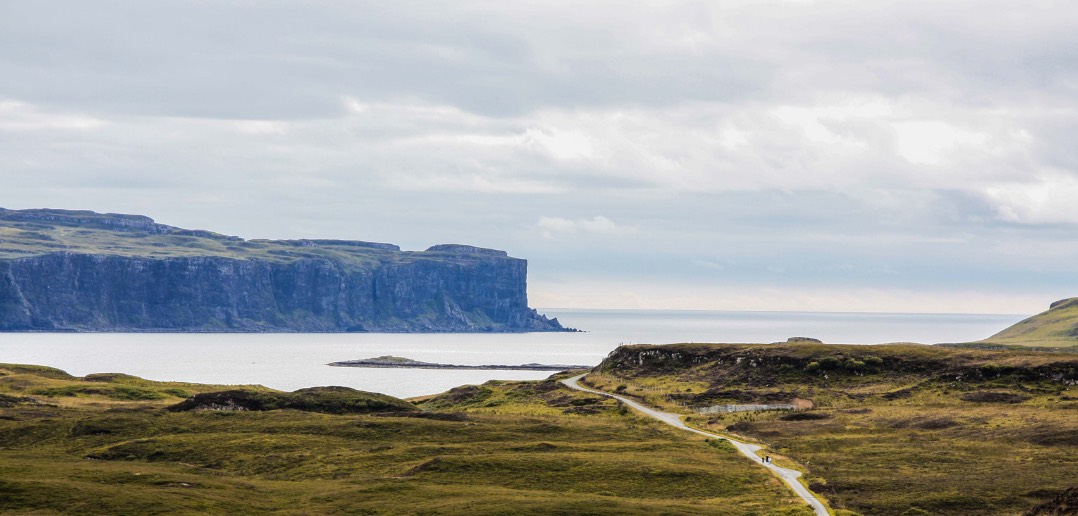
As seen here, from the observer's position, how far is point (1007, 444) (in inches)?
4572

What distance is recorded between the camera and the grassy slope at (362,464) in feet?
277

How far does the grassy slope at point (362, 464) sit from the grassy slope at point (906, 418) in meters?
10.4

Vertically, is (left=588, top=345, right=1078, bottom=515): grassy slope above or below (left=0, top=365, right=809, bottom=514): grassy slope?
above

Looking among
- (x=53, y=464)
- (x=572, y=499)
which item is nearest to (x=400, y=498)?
(x=572, y=499)

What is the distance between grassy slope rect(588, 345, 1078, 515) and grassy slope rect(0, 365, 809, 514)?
34.2 feet

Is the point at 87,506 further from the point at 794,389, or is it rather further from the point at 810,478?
the point at 794,389

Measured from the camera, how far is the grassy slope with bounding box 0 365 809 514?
8450 centimetres

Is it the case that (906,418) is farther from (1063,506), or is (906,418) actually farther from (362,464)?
(1063,506)

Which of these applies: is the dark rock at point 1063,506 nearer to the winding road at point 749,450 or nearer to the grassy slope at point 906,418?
the grassy slope at point 906,418

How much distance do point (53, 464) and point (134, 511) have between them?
87.7 ft

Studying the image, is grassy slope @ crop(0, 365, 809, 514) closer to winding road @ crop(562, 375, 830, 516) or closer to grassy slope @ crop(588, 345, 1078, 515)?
winding road @ crop(562, 375, 830, 516)

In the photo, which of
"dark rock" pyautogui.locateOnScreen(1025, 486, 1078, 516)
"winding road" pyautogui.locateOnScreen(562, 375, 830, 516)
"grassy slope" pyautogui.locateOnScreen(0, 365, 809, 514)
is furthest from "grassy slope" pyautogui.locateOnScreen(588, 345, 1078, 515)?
"dark rock" pyautogui.locateOnScreen(1025, 486, 1078, 516)

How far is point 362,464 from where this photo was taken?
110m

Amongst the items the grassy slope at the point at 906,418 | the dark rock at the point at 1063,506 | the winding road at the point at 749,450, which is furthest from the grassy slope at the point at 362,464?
the dark rock at the point at 1063,506
